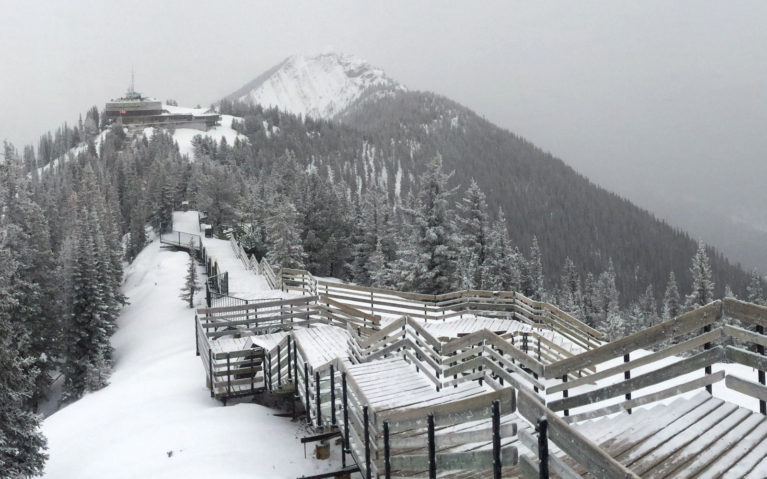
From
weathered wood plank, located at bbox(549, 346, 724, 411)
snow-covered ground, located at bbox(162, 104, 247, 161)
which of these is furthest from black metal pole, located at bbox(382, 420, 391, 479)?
snow-covered ground, located at bbox(162, 104, 247, 161)

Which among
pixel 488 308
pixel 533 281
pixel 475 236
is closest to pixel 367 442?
pixel 488 308

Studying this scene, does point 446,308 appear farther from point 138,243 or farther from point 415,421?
point 138,243

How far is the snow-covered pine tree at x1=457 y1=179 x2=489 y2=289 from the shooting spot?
31.9 m

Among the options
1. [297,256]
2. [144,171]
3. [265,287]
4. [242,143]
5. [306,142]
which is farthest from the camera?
[306,142]

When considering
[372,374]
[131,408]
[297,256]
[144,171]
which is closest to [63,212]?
[144,171]

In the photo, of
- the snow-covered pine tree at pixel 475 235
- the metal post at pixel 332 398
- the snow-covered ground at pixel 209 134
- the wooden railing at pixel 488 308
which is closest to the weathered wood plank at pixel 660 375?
the metal post at pixel 332 398

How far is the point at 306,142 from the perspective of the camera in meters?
166

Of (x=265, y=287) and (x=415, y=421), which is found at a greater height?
(x=415, y=421)

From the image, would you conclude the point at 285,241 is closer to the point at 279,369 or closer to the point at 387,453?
the point at 279,369

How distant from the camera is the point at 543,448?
4203 millimetres

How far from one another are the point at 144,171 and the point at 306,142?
265 ft

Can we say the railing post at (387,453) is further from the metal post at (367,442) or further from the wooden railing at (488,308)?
the wooden railing at (488,308)

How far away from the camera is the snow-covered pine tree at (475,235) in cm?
3188

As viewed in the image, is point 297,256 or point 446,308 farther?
point 297,256
